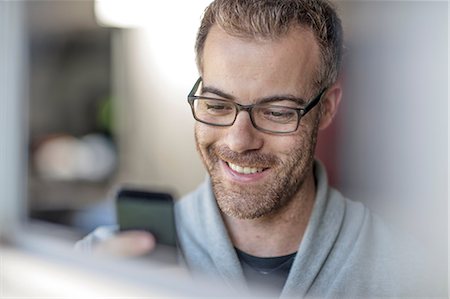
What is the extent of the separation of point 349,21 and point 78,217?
3.37 ft

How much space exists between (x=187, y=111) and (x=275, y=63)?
0.24 m

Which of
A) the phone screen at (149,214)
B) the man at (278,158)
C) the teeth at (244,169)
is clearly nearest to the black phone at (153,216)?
the phone screen at (149,214)

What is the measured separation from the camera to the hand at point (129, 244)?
1512 millimetres

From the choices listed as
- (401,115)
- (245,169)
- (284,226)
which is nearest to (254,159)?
(245,169)

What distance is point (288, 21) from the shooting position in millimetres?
1133

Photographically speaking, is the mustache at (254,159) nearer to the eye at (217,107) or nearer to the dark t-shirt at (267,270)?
the eye at (217,107)

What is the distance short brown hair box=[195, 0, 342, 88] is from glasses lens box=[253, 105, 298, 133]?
0.06 metres

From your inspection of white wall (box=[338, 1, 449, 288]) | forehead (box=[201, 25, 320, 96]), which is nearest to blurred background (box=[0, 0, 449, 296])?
white wall (box=[338, 1, 449, 288])

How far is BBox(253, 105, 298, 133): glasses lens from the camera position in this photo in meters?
1.14

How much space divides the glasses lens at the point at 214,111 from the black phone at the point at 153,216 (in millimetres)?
298

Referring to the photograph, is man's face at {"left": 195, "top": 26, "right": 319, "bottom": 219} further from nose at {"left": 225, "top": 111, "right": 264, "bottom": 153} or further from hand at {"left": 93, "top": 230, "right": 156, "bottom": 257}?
hand at {"left": 93, "top": 230, "right": 156, "bottom": 257}

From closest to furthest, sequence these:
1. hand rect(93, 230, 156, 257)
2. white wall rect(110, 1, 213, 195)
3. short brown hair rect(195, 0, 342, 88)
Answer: short brown hair rect(195, 0, 342, 88) < white wall rect(110, 1, 213, 195) < hand rect(93, 230, 156, 257)

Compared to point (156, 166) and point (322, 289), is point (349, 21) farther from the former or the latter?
point (156, 166)

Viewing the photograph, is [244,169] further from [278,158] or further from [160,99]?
[160,99]
